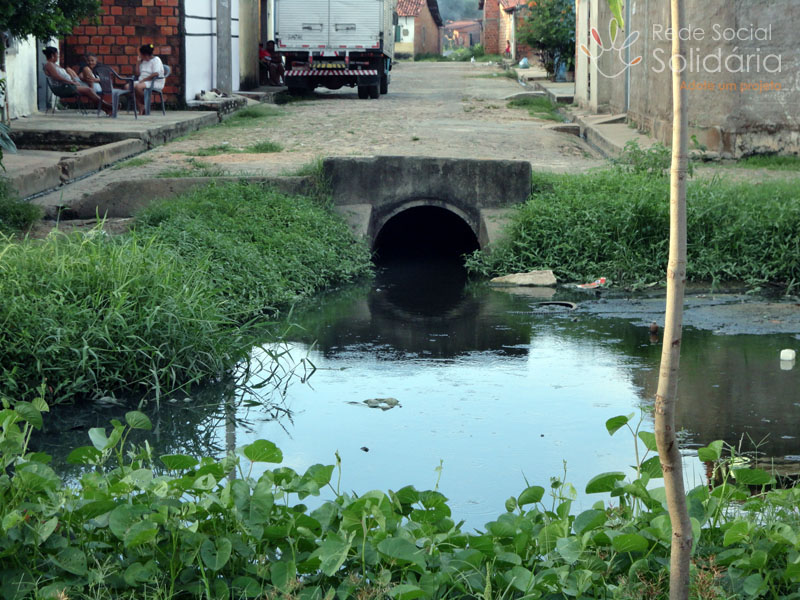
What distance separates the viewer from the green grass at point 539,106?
59.7 ft

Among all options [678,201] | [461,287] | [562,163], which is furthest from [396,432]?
[562,163]

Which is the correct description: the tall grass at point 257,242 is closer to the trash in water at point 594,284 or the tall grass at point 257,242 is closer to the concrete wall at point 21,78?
the trash in water at point 594,284

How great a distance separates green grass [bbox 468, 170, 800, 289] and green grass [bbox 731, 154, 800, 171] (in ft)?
6.47

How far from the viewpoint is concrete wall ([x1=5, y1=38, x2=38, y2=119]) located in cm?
1398

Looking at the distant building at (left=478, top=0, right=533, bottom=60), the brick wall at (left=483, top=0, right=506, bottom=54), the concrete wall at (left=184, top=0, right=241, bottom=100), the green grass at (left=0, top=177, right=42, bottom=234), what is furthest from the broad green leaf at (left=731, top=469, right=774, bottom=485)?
the brick wall at (left=483, top=0, right=506, bottom=54)

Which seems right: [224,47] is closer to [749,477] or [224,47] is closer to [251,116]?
[251,116]

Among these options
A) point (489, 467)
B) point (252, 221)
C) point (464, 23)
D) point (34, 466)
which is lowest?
point (489, 467)

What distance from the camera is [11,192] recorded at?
830 cm

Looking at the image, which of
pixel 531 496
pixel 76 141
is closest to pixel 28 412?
pixel 531 496

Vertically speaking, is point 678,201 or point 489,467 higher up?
point 678,201

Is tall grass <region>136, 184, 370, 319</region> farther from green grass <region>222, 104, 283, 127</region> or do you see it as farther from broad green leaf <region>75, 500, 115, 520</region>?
green grass <region>222, 104, 283, 127</region>

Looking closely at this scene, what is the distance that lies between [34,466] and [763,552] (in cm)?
198

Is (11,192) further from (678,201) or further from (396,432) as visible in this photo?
(678,201)

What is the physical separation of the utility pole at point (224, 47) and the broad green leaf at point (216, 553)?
18488 mm
